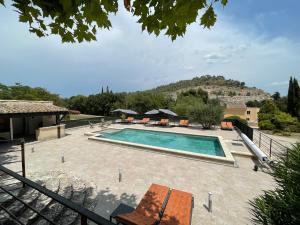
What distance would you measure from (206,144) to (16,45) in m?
14.3

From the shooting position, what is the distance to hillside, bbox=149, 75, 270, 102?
93750mm

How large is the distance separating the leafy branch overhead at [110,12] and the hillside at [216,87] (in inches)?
3535

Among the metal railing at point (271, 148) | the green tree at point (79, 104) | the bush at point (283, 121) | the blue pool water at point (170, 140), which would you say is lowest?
the blue pool water at point (170, 140)

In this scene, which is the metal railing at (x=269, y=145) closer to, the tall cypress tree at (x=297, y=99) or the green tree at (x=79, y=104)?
the tall cypress tree at (x=297, y=99)

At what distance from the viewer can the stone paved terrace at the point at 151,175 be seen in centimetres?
535

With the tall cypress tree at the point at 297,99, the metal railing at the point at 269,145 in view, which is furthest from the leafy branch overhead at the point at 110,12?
the tall cypress tree at the point at 297,99

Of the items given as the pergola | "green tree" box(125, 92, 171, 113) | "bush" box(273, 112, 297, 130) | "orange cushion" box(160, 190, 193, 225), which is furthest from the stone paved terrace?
"green tree" box(125, 92, 171, 113)

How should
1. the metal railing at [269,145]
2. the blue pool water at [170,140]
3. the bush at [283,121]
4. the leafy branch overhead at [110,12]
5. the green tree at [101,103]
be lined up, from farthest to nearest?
the green tree at [101,103]
the bush at [283,121]
the blue pool water at [170,140]
the metal railing at [269,145]
the leafy branch overhead at [110,12]

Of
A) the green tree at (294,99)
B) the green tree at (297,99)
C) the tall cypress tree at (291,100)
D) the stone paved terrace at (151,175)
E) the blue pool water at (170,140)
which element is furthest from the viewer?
the tall cypress tree at (291,100)

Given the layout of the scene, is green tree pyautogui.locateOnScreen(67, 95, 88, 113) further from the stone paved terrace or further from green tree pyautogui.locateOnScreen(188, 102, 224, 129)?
the stone paved terrace

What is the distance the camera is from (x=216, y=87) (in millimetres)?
100562

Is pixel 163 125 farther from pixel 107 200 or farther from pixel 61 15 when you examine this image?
pixel 61 15

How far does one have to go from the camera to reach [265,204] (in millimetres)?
3727

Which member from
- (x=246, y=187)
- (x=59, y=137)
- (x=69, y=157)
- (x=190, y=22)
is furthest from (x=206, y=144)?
(x=190, y=22)
